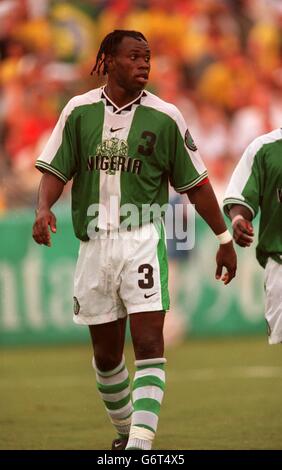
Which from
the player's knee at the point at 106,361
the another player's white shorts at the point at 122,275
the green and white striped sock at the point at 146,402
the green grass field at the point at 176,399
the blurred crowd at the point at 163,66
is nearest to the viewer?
the green and white striped sock at the point at 146,402

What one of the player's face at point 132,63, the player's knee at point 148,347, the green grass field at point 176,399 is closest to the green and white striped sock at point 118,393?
the green grass field at point 176,399

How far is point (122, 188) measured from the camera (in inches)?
254

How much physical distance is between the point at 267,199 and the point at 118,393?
1.47 m

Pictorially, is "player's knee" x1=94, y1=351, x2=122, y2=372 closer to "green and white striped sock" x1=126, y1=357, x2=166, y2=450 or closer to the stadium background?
"green and white striped sock" x1=126, y1=357, x2=166, y2=450

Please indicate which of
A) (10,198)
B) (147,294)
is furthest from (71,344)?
(147,294)

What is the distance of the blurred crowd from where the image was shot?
50.7 ft

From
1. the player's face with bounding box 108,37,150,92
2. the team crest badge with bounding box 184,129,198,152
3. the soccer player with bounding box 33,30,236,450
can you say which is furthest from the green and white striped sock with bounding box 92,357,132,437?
the player's face with bounding box 108,37,150,92

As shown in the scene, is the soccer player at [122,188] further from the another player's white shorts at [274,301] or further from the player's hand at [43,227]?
the another player's white shorts at [274,301]

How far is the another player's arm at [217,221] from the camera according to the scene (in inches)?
257

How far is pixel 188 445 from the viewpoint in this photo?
23.4ft

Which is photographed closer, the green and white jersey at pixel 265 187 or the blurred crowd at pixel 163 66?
the green and white jersey at pixel 265 187

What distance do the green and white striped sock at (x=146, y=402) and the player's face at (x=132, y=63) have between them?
156 centimetres

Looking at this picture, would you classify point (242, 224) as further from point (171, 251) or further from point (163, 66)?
point (163, 66)
